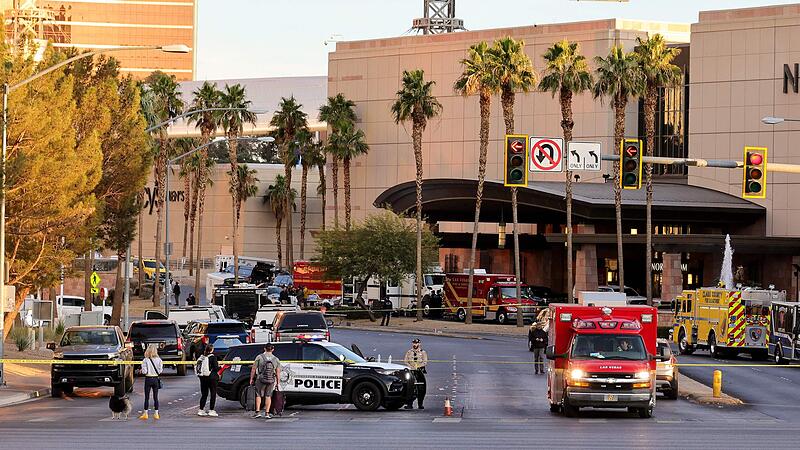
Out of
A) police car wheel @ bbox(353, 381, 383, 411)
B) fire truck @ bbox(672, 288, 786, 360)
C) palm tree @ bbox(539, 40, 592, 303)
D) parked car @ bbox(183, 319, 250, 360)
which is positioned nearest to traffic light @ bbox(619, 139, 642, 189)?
police car wheel @ bbox(353, 381, 383, 411)

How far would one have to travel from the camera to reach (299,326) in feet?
151

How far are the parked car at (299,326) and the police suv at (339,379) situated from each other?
12052 mm

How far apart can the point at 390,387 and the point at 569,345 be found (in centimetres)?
442

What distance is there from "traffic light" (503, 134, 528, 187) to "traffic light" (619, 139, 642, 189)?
2.58m

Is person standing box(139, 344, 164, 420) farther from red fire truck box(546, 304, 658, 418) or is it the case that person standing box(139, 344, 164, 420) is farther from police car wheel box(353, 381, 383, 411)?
red fire truck box(546, 304, 658, 418)

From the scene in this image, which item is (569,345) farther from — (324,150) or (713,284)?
(324,150)

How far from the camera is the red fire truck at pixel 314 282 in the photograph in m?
93.1

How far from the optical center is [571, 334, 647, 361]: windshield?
98.8 ft

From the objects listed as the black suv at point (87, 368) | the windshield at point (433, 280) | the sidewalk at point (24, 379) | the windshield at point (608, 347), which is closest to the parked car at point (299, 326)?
the sidewalk at point (24, 379)

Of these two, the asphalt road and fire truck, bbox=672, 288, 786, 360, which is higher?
fire truck, bbox=672, 288, 786, 360

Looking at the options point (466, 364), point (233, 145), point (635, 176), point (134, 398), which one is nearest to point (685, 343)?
point (466, 364)

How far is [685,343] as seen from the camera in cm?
6044

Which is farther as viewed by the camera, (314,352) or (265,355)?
(314,352)

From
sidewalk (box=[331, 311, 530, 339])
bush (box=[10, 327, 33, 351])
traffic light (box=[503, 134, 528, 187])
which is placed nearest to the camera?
traffic light (box=[503, 134, 528, 187])
